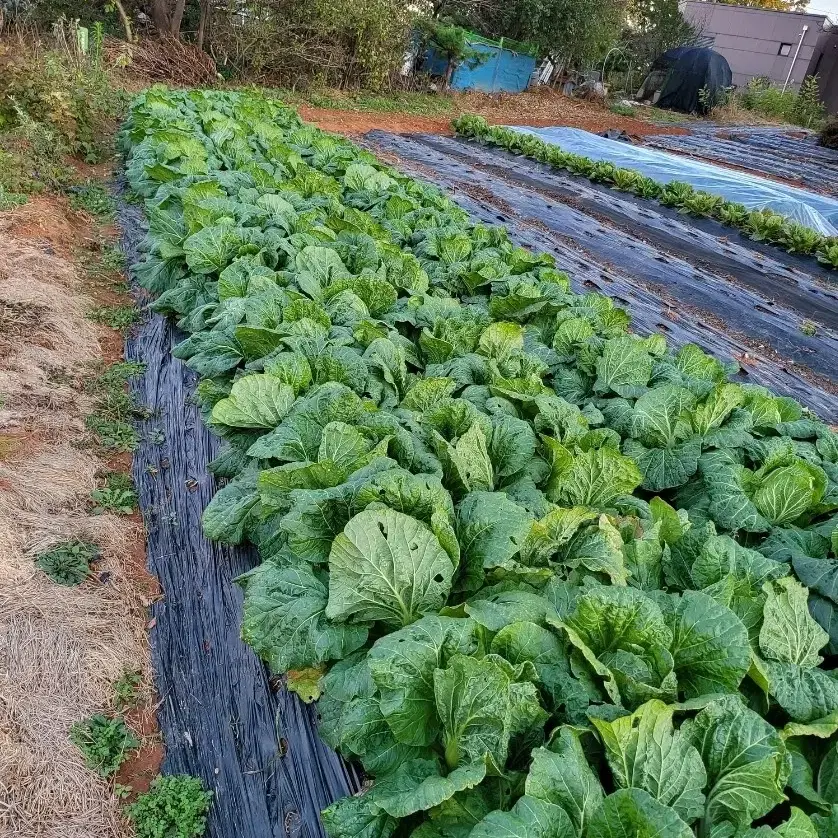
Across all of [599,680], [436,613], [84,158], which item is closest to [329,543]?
[436,613]

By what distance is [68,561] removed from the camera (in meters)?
3.18

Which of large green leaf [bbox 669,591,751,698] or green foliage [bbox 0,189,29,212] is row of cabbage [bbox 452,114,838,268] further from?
green foliage [bbox 0,189,29,212]

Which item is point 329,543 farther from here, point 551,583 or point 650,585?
point 650,585

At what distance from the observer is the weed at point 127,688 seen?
2.69 meters

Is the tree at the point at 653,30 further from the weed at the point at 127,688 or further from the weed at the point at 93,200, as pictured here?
the weed at the point at 127,688

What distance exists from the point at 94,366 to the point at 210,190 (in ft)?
6.29

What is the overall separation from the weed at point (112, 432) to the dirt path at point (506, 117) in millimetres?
11507

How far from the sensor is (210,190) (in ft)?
18.5

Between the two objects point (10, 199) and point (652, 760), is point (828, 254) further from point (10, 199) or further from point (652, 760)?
point (10, 199)

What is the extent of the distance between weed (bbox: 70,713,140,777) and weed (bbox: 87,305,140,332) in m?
3.44

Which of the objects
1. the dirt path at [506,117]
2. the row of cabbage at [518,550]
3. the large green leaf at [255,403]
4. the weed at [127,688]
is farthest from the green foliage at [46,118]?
the weed at [127,688]

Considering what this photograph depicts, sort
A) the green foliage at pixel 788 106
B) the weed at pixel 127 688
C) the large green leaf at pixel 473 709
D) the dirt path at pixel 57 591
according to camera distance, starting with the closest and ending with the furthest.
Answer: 1. the large green leaf at pixel 473 709
2. the dirt path at pixel 57 591
3. the weed at pixel 127 688
4. the green foliage at pixel 788 106

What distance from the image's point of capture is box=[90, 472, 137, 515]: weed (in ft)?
11.7

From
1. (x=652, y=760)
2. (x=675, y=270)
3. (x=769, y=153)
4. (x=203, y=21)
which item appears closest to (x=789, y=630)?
(x=652, y=760)
